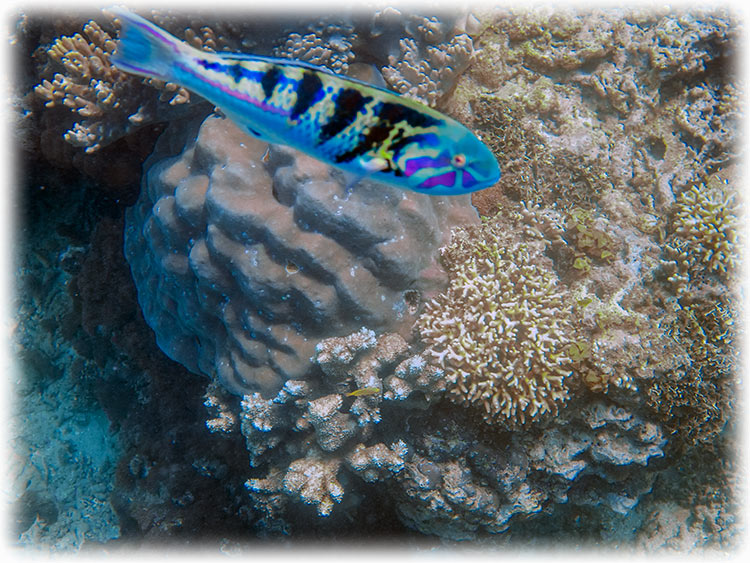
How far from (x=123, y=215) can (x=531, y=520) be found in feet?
23.0

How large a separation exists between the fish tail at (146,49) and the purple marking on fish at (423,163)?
102 centimetres

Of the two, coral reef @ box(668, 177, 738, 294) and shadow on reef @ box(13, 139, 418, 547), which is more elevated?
coral reef @ box(668, 177, 738, 294)

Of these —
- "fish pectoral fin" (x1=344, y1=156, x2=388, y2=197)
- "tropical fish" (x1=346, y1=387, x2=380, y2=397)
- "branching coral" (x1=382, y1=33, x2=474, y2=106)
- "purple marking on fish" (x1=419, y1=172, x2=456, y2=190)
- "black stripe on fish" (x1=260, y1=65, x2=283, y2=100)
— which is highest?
"black stripe on fish" (x1=260, y1=65, x2=283, y2=100)

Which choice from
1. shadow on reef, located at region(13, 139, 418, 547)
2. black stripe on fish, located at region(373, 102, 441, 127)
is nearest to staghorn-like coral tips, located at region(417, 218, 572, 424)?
shadow on reef, located at region(13, 139, 418, 547)

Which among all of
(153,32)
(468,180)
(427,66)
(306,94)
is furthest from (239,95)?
(427,66)

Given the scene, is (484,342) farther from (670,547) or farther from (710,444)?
(670,547)

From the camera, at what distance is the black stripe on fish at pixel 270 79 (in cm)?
184

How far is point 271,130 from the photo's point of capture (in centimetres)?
192

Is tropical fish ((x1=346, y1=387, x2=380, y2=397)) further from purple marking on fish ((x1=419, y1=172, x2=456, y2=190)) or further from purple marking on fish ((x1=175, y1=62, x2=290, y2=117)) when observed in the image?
purple marking on fish ((x1=175, y1=62, x2=290, y2=117))

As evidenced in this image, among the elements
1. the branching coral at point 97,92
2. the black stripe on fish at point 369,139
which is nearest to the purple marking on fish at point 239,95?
the black stripe on fish at point 369,139

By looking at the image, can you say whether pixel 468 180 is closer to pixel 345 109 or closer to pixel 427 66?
pixel 345 109

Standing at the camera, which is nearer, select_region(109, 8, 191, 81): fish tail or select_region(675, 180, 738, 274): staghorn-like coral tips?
select_region(109, 8, 191, 81): fish tail

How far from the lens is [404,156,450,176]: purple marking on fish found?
1.74 m

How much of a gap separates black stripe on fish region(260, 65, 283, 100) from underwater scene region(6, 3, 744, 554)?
7.01 ft
